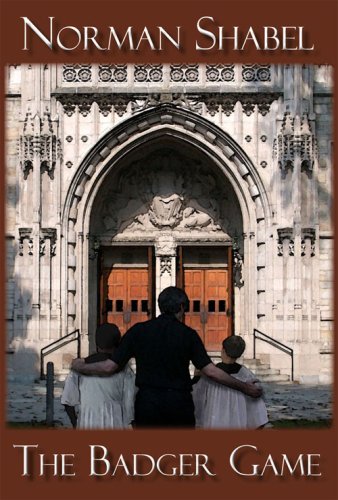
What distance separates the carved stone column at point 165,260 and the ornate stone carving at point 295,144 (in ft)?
12.6

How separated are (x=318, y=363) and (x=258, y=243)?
3.27 meters

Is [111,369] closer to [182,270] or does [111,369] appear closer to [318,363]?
[318,363]

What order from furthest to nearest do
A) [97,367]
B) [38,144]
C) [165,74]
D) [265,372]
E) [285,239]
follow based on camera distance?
[165,74]
[285,239]
[38,144]
[265,372]
[97,367]

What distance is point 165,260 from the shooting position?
25.2 meters

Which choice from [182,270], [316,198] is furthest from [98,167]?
[316,198]

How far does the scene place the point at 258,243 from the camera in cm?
2359

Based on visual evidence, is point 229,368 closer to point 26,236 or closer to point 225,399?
point 225,399

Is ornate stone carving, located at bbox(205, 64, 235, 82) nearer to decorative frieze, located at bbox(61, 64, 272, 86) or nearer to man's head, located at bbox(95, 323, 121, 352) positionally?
decorative frieze, located at bbox(61, 64, 272, 86)

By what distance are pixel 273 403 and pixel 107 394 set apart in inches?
408

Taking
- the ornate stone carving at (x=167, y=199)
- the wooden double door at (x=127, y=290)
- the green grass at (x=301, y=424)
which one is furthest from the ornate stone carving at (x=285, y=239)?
the green grass at (x=301, y=424)

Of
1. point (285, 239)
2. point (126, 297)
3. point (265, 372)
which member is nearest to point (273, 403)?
point (265, 372)

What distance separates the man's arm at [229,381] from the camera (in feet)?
24.5

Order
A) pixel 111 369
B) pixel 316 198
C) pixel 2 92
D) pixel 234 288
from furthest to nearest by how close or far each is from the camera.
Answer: pixel 234 288
pixel 316 198
pixel 2 92
pixel 111 369

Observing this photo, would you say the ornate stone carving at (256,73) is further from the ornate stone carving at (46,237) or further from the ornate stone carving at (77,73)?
the ornate stone carving at (46,237)
